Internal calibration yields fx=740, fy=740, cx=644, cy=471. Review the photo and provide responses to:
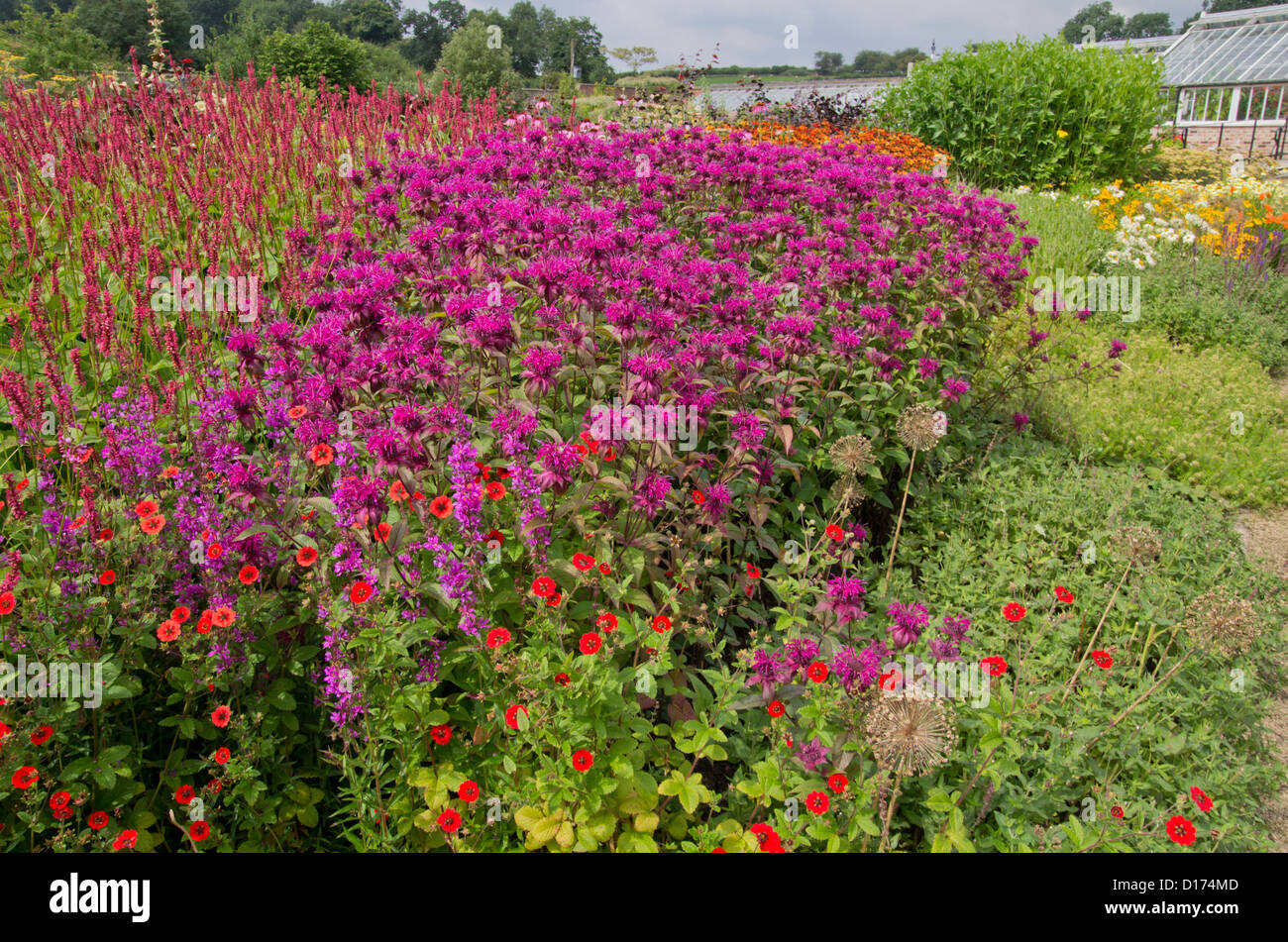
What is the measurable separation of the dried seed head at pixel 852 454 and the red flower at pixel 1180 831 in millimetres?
1509

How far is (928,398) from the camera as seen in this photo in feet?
13.3

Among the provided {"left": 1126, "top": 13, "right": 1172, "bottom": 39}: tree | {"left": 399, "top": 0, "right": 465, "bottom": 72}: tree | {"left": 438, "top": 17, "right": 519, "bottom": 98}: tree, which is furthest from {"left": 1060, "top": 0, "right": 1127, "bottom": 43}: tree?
{"left": 438, "top": 17, "right": 519, "bottom": 98}: tree

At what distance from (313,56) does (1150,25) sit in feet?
294

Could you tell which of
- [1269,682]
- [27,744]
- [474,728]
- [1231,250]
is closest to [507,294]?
[474,728]

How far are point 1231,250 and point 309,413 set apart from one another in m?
10.7

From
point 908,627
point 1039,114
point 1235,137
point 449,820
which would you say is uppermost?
point 1235,137

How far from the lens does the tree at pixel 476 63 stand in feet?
65.8

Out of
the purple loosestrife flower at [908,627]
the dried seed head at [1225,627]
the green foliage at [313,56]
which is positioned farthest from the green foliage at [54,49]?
the dried seed head at [1225,627]

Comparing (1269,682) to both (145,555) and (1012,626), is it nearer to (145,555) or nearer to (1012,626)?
(1012,626)

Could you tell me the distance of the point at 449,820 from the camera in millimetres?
1999

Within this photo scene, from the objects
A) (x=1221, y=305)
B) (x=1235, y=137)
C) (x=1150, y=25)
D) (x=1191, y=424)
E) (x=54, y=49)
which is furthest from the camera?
(x=1150, y=25)

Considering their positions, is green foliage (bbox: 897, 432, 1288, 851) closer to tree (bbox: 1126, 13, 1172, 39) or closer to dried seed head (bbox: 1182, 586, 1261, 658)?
dried seed head (bbox: 1182, 586, 1261, 658)

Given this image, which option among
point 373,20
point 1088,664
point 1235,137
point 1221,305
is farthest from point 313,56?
point 373,20

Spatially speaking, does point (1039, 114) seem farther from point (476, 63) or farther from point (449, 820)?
point (476, 63)
